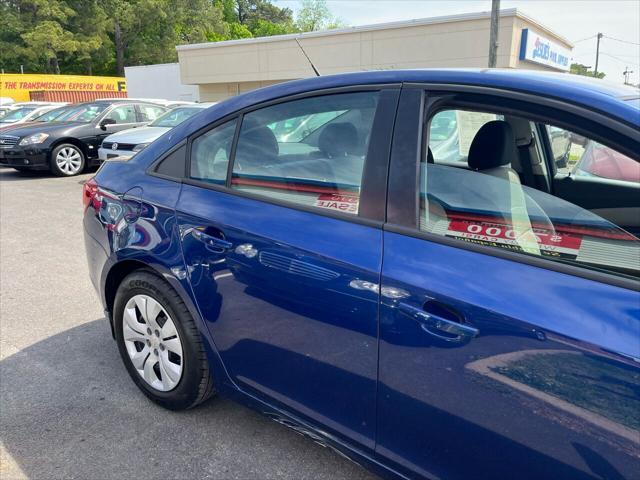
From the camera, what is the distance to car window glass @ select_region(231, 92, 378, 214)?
192cm

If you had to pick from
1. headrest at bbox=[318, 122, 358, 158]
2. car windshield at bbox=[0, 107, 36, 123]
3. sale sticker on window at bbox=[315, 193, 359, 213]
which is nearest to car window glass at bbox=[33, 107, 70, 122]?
car windshield at bbox=[0, 107, 36, 123]

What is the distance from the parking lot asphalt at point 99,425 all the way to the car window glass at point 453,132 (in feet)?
4.76

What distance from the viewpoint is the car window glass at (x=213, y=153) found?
2.31m

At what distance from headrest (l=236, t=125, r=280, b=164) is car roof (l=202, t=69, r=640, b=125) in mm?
206

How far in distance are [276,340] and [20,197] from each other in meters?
7.91

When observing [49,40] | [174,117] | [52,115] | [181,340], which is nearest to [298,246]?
[181,340]

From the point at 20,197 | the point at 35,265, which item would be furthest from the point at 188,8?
the point at 35,265

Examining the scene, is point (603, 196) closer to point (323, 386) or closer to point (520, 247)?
point (520, 247)

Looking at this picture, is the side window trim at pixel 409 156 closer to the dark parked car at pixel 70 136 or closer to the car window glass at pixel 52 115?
the dark parked car at pixel 70 136

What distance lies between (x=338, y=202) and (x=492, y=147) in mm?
786

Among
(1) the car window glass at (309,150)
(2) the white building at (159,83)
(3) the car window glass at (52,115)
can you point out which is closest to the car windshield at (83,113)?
(3) the car window glass at (52,115)

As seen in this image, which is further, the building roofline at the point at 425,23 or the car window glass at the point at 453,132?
the building roofline at the point at 425,23

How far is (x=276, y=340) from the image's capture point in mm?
2031

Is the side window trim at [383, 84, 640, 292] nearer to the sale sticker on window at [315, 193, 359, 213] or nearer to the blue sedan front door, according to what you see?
the blue sedan front door
